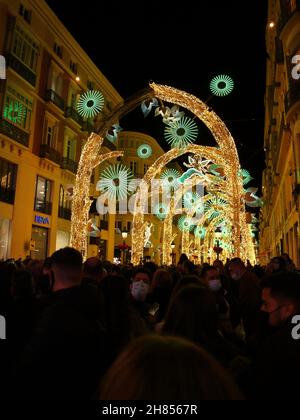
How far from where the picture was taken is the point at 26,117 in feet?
85.6

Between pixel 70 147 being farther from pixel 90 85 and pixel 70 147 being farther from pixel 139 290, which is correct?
pixel 139 290

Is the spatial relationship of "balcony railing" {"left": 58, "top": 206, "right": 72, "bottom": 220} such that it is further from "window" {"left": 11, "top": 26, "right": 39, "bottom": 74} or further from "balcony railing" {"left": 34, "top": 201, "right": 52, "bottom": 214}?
"window" {"left": 11, "top": 26, "right": 39, "bottom": 74}

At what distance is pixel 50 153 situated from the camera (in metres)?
28.1

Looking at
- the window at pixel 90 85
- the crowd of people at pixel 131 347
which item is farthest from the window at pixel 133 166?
the crowd of people at pixel 131 347

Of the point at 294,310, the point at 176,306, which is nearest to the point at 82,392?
the point at 176,306

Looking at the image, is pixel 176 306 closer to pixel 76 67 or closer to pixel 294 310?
pixel 294 310

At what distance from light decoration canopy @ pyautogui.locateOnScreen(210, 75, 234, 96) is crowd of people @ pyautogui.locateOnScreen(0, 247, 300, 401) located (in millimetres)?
11829

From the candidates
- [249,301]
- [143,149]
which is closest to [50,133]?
[143,149]

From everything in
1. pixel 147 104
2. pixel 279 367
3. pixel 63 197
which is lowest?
pixel 279 367

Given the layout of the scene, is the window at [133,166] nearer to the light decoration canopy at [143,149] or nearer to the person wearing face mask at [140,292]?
the light decoration canopy at [143,149]

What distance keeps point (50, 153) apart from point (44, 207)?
423 centimetres

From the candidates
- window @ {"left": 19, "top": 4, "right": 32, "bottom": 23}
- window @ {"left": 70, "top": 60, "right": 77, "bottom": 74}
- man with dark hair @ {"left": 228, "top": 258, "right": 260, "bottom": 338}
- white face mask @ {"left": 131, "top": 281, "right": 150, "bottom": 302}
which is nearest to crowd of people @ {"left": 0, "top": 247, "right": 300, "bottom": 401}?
white face mask @ {"left": 131, "top": 281, "right": 150, "bottom": 302}

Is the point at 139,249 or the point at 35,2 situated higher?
the point at 35,2
